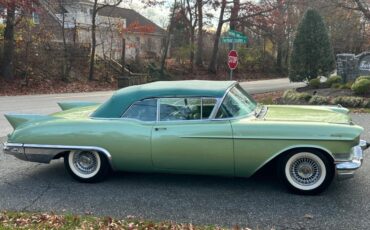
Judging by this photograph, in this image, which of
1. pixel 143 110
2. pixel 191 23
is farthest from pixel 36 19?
pixel 143 110

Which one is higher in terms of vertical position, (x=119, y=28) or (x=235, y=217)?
(x=119, y=28)

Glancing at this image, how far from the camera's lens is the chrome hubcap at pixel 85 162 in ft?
16.8

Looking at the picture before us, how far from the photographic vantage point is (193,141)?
470 cm

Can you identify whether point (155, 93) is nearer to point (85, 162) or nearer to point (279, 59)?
point (85, 162)

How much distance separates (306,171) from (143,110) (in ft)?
6.79

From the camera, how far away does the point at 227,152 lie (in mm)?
4633

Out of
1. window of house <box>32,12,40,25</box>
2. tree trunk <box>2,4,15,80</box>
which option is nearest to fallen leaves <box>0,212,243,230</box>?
tree trunk <box>2,4,15,80</box>

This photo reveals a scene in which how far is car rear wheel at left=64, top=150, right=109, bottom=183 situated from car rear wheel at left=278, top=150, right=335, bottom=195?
2186 mm

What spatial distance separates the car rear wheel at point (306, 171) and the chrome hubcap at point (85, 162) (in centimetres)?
231

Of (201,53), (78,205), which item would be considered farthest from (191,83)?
(201,53)

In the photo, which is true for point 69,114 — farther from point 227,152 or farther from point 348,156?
point 348,156

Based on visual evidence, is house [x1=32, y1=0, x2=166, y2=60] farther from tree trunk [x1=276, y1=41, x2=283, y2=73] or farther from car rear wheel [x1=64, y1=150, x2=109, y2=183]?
car rear wheel [x1=64, y1=150, x2=109, y2=183]

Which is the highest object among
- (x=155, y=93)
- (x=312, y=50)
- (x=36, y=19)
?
(x=36, y=19)

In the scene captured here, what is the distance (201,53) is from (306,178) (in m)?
30.0
